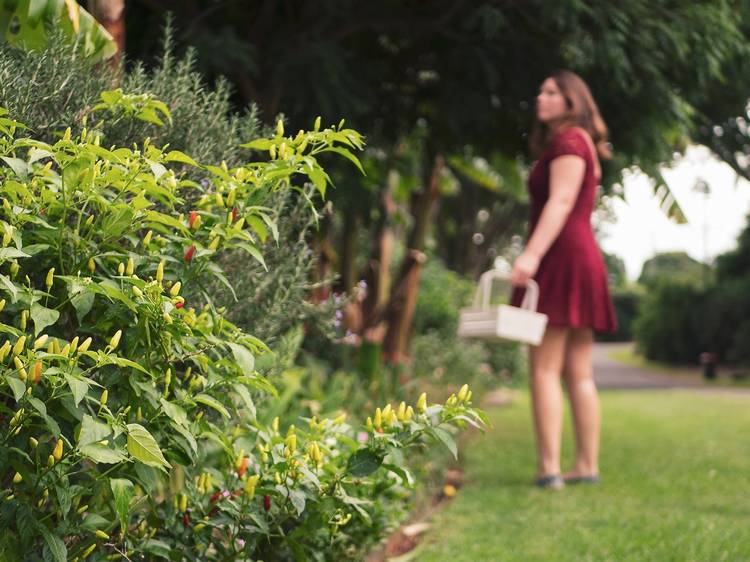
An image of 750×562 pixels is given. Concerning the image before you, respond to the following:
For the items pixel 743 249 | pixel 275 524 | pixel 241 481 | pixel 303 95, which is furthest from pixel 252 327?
pixel 743 249

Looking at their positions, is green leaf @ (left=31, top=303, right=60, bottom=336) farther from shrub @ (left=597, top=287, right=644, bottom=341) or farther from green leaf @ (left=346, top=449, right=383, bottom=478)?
shrub @ (left=597, top=287, right=644, bottom=341)

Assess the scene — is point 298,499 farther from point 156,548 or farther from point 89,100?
point 89,100

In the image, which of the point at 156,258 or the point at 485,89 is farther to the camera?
the point at 485,89

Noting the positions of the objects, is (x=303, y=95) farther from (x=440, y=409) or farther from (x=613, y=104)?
(x=440, y=409)

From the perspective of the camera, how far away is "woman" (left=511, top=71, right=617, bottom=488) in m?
4.84

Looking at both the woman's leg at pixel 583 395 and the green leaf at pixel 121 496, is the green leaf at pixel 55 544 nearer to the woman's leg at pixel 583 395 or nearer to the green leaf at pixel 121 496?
the green leaf at pixel 121 496

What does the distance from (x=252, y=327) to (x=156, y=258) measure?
73cm

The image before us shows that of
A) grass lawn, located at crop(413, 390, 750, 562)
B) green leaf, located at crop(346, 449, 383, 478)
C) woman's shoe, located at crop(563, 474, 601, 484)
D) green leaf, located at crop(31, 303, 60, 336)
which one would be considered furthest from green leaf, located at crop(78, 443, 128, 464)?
woman's shoe, located at crop(563, 474, 601, 484)

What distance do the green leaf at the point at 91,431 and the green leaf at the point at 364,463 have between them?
2.20ft

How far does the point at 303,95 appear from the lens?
514 centimetres

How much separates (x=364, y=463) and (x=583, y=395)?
295 cm

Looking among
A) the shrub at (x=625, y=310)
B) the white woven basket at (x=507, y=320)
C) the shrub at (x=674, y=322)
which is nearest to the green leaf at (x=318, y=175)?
the white woven basket at (x=507, y=320)

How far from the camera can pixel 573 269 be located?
16.4ft

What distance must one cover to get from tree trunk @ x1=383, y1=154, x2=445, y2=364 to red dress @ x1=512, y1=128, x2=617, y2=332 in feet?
10.5
